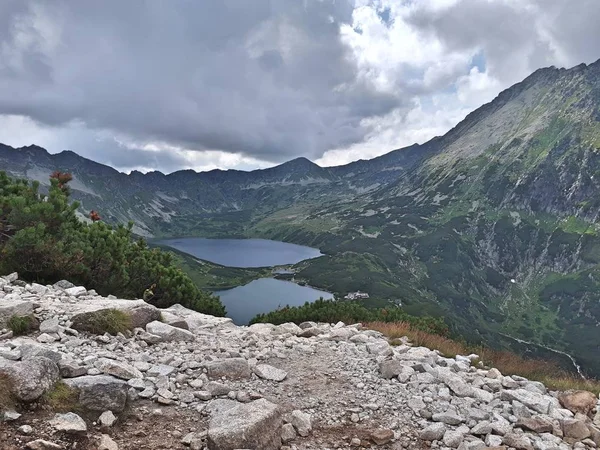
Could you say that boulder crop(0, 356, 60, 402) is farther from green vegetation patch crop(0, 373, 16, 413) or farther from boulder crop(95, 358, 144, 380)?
boulder crop(95, 358, 144, 380)

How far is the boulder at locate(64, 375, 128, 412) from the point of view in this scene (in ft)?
26.6

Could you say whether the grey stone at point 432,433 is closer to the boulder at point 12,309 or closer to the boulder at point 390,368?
the boulder at point 390,368

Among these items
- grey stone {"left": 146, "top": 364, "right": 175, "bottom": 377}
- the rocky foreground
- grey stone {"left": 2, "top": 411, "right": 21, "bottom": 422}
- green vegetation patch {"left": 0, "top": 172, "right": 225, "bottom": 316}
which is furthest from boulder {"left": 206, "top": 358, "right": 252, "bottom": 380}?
green vegetation patch {"left": 0, "top": 172, "right": 225, "bottom": 316}

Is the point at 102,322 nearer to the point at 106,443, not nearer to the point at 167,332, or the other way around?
the point at 167,332

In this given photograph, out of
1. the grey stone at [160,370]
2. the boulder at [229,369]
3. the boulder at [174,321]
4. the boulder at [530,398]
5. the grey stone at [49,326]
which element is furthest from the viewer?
the boulder at [174,321]

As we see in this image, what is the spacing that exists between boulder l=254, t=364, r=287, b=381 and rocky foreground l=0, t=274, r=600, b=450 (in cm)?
4

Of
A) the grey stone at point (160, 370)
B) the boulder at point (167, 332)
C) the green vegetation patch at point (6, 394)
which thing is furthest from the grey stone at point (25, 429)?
the boulder at point (167, 332)

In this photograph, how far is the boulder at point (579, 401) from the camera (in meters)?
10.7

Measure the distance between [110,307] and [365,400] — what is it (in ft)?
27.7

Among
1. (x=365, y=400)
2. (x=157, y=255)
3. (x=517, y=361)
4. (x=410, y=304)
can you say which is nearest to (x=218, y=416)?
(x=365, y=400)

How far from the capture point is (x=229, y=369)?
1068 centimetres

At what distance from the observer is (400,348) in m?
14.1

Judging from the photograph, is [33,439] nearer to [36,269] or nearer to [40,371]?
[40,371]

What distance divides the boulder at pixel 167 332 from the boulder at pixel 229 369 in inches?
102
